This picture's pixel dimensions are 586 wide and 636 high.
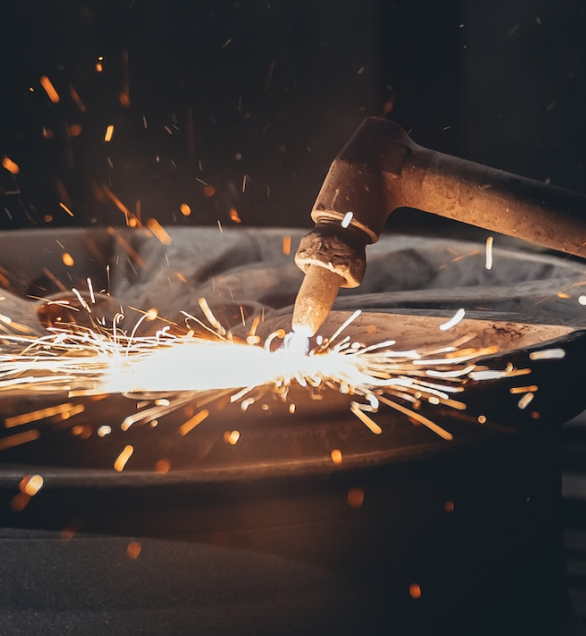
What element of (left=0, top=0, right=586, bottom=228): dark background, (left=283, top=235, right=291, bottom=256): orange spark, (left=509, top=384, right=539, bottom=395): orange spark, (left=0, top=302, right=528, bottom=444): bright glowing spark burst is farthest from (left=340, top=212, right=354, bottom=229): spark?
(left=0, top=0, right=586, bottom=228): dark background

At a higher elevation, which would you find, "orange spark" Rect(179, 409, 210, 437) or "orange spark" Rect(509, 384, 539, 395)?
"orange spark" Rect(179, 409, 210, 437)

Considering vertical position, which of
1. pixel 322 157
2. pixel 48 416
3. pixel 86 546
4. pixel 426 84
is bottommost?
pixel 322 157

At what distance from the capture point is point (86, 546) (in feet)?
2.82

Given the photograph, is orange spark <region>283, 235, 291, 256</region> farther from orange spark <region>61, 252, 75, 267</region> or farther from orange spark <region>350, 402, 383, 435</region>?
orange spark <region>350, 402, 383, 435</region>

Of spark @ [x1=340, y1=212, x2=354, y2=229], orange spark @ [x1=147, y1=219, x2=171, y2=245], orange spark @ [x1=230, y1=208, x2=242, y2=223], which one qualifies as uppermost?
spark @ [x1=340, y1=212, x2=354, y2=229]

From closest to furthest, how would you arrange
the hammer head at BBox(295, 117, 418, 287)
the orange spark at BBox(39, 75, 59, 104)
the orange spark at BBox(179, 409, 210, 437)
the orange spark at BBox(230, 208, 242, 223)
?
the orange spark at BBox(179, 409, 210, 437) → the hammer head at BBox(295, 117, 418, 287) → the orange spark at BBox(39, 75, 59, 104) → the orange spark at BBox(230, 208, 242, 223)

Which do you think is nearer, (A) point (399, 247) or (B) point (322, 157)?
(A) point (399, 247)

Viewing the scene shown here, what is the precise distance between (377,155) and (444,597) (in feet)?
1.75

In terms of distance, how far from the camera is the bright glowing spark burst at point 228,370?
0.83m

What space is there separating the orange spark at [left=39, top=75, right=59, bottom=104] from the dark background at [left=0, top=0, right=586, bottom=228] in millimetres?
12

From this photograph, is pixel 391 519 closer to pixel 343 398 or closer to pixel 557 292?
pixel 343 398

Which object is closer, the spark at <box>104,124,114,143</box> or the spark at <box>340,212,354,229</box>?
the spark at <box>340,212,354,229</box>

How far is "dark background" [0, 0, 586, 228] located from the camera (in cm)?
217

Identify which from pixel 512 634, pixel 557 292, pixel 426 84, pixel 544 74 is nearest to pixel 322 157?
pixel 426 84
